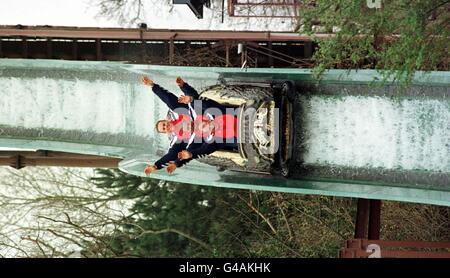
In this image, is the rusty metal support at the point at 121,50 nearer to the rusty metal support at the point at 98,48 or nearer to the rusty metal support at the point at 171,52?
the rusty metal support at the point at 98,48

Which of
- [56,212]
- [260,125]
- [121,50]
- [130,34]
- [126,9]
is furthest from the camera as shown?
[56,212]

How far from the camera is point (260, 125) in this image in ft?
21.4

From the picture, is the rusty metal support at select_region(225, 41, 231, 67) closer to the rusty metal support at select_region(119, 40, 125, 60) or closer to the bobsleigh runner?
the bobsleigh runner

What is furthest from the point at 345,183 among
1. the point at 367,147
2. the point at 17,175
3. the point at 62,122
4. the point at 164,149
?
the point at 17,175

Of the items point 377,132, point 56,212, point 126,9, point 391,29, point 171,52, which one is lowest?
point 56,212

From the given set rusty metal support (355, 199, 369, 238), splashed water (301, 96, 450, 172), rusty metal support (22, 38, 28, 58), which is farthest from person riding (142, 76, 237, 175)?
rusty metal support (22, 38, 28, 58)

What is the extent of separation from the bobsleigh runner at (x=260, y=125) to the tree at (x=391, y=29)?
69 centimetres

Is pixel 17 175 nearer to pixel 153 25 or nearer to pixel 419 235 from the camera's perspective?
pixel 153 25

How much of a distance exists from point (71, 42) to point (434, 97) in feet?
14.2

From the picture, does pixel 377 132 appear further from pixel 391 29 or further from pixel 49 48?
pixel 49 48

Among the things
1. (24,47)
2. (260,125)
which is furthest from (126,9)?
(260,125)

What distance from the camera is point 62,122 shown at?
8.02 meters

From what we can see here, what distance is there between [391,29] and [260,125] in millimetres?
1552

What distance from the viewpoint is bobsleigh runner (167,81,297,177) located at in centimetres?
654
